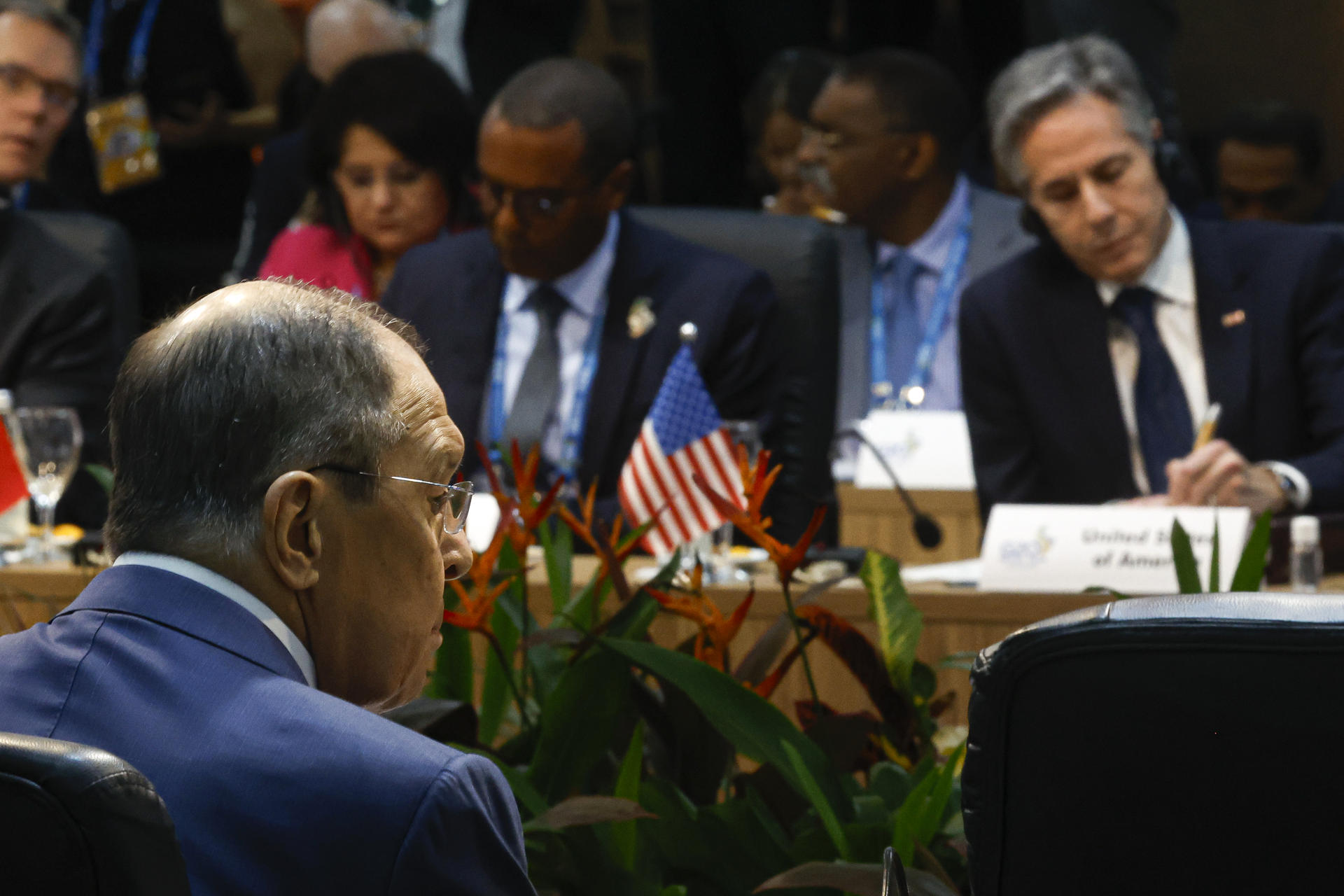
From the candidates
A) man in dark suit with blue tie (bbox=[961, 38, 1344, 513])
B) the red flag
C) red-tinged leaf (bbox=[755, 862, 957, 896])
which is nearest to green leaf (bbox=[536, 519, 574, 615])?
red-tinged leaf (bbox=[755, 862, 957, 896])

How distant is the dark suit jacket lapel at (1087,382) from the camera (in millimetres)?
2922

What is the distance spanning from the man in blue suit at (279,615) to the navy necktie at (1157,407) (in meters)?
2.00

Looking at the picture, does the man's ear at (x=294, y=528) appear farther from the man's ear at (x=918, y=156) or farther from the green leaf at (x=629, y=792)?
the man's ear at (x=918, y=156)

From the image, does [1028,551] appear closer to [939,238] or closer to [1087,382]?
[1087,382]

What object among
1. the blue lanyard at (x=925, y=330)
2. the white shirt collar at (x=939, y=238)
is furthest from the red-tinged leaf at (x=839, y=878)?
the white shirt collar at (x=939, y=238)

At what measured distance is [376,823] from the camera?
2.78 feet

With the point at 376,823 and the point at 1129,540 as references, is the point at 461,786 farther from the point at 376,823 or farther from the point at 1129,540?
the point at 1129,540

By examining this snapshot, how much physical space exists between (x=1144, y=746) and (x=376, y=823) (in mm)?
382

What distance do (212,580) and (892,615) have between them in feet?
2.48

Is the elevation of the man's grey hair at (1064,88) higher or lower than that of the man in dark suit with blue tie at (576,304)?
higher

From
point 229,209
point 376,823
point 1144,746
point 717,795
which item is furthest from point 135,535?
point 229,209

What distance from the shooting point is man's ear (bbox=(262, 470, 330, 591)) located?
3.17ft

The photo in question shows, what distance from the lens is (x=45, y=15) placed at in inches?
146

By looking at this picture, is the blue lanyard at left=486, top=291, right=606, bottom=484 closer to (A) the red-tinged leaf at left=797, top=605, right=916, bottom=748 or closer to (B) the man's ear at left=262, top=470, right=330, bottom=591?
(A) the red-tinged leaf at left=797, top=605, right=916, bottom=748
